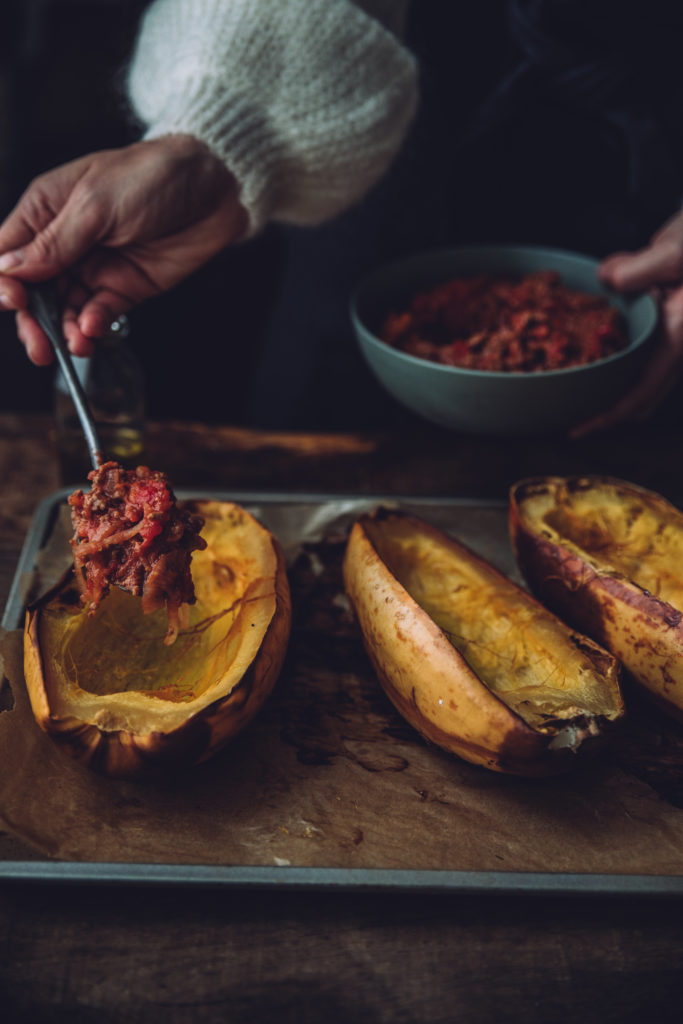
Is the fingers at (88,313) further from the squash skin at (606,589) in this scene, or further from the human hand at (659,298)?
the human hand at (659,298)

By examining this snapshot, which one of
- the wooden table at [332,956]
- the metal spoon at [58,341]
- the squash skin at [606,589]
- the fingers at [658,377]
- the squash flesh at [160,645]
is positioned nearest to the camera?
the wooden table at [332,956]

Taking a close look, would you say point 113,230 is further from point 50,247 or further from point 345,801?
point 345,801

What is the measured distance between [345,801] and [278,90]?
116 cm

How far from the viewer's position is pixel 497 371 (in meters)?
1.41

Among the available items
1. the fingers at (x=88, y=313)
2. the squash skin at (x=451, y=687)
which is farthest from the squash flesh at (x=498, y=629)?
the fingers at (x=88, y=313)

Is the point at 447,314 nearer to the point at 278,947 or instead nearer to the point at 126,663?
the point at 126,663

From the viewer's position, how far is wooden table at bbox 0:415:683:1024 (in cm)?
81

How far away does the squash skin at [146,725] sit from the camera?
891mm

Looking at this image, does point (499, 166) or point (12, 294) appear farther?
point (499, 166)

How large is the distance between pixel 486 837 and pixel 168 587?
1.49 ft

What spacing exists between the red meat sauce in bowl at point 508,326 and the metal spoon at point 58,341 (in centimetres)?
55

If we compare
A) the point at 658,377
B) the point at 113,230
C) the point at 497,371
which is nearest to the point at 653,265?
the point at 658,377

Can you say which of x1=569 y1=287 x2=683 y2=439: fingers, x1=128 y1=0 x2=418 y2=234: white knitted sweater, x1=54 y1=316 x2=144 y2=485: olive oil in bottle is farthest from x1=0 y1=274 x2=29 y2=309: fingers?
x1=569 y1=287 x2=683 y2=439: fingers

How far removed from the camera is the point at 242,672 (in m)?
0.95
